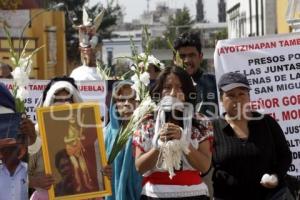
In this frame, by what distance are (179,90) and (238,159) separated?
0.75 metres

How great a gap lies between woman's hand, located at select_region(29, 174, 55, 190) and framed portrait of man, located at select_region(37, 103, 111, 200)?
0.04 m

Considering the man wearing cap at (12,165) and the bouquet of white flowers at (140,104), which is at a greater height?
the bouquet of white flowers at (140,104)

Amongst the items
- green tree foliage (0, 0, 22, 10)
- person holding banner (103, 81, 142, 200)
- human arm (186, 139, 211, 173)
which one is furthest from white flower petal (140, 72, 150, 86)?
green tree foliage (0, 0, 22, 10)

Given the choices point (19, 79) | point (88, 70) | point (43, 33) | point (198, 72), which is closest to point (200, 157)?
point (19, 79)

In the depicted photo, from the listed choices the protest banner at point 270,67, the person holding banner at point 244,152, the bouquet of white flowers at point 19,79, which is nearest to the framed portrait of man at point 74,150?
the bouquet of white flowers at point 19,79

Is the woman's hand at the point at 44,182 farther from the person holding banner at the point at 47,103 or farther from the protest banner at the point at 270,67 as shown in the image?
the protest banner at the point at 270,67

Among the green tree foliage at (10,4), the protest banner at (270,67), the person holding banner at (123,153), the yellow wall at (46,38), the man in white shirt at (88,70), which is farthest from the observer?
the yellow wall at (46,38)

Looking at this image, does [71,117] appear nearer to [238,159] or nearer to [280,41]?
[238,159]

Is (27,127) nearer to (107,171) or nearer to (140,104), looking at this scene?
(107,171)

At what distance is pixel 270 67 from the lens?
299 inches

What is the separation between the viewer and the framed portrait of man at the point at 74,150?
5.46 meters

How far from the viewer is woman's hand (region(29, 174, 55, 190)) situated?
538cm

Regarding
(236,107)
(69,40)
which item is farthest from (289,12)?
(69,40)

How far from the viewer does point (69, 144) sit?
5.56 meters
